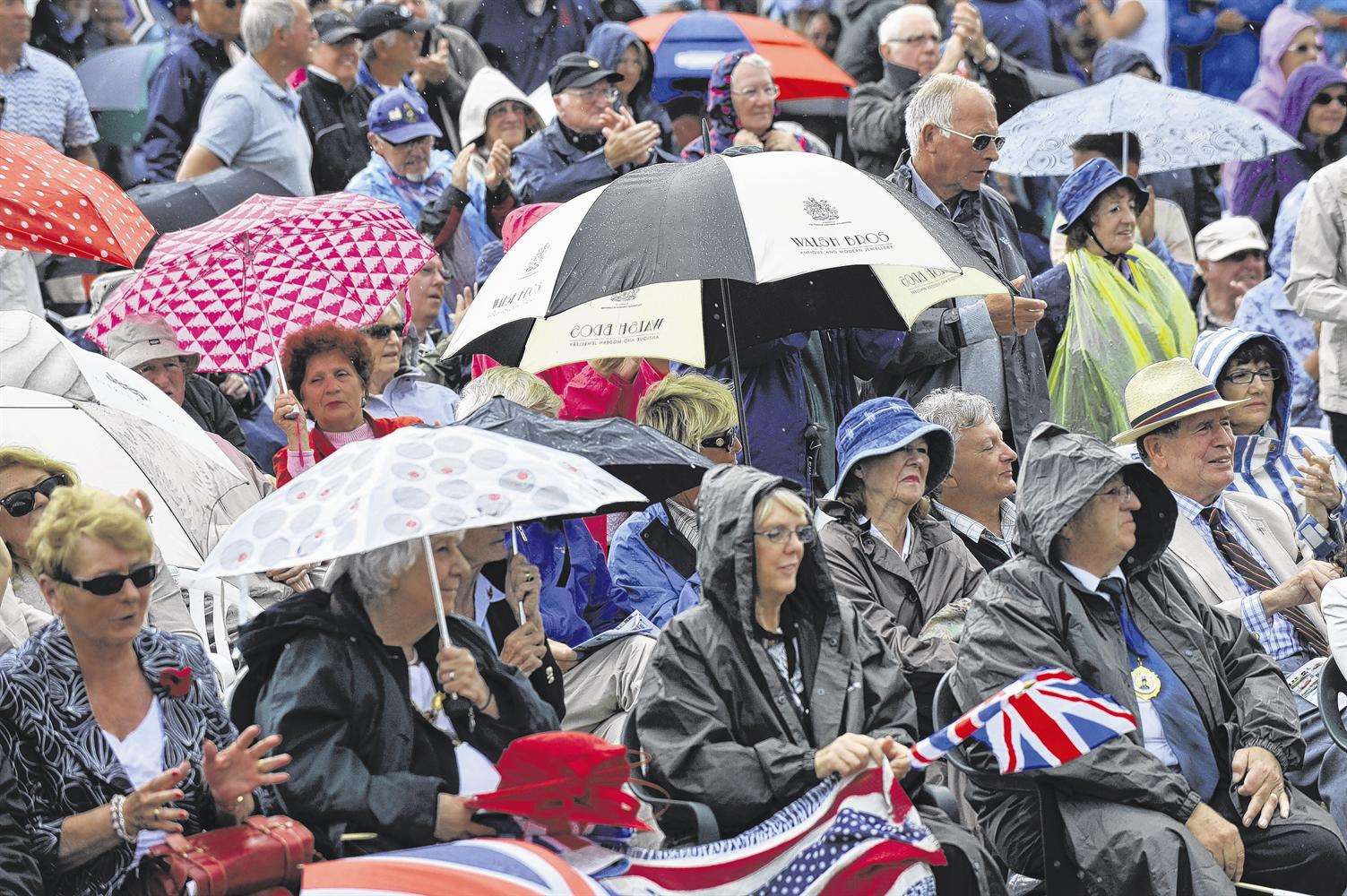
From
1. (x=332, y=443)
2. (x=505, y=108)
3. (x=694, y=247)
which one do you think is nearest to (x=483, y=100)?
(x=505, y=108)

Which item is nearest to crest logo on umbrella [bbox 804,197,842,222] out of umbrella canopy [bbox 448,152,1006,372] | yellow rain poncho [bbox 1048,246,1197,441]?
umbrella canopy [bbox 448,152,1006,372]

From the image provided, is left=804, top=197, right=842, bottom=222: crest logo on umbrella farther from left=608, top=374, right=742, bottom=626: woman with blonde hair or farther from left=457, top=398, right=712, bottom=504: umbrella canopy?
left=608, top=374, right=742, bottom=626: woman with blonde hair

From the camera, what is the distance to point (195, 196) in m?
9.57

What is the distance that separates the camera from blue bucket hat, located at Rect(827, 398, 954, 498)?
267 inches

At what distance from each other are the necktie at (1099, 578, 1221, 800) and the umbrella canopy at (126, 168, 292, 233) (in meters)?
5.12

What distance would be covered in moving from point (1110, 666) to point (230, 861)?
2.67 m

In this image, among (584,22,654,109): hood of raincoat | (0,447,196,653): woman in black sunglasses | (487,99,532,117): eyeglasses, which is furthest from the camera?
(584,22,654,109): hood of raincoat

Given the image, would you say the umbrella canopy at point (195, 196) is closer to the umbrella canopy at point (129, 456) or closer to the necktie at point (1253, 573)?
the umbrella canopy at point (129, 456)

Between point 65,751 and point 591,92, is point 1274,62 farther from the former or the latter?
point 65,751

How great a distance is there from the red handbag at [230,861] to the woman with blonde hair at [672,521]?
7.21ft

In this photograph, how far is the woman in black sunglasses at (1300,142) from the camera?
12.2 metres

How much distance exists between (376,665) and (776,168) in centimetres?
238

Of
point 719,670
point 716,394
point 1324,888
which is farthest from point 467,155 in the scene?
point 1324,888

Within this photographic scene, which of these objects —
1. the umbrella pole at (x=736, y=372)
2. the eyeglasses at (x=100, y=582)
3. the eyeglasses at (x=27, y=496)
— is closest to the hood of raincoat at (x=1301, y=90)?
the umbrella pole at (x=736, y=372)
